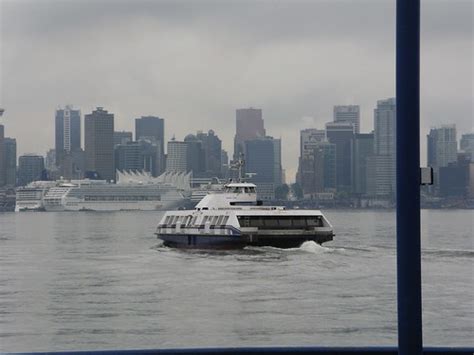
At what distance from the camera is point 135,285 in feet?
69.9

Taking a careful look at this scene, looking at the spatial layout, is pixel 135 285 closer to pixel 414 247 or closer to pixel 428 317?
pixel 428 317

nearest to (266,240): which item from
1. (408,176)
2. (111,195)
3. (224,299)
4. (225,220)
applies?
(225,220)

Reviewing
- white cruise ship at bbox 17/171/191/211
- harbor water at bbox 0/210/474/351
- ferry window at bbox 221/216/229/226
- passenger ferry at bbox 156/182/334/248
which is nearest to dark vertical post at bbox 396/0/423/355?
harbor water at bbox 0/210/474/351

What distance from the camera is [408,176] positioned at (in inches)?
131

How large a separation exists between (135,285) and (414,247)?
1836 centimetres

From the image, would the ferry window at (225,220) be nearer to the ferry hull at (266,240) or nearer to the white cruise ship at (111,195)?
the ferry hull at (266,240)

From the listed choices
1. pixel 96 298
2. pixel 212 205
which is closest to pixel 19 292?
pixel 96 298

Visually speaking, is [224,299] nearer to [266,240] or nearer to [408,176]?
[266,240]

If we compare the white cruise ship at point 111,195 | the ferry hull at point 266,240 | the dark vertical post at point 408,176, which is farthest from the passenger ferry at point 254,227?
the white cruise ship at point 111,195

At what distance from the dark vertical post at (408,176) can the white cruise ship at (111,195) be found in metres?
98.5

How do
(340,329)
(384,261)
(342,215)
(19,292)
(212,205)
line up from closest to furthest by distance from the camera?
(340,329)
(19,292)
(384,261)
(212,205)
(342,215)

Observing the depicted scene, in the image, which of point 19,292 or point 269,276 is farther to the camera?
point 269,276

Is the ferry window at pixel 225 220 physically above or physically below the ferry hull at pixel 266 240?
above

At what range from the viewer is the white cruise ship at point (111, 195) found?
4087 inches
